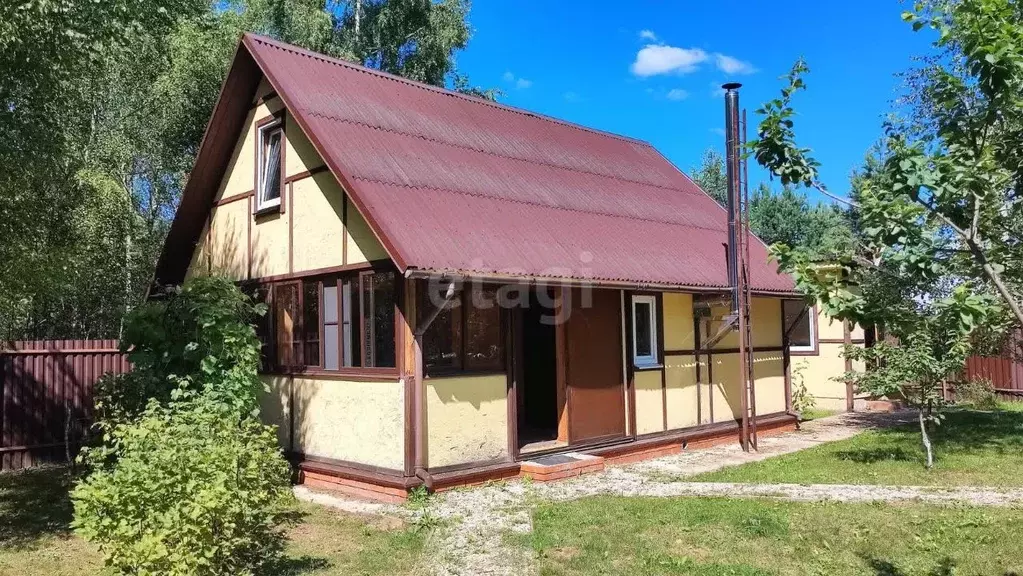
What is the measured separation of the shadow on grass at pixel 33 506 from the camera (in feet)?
25.7

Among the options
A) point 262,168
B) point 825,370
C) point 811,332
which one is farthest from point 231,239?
point 825,370

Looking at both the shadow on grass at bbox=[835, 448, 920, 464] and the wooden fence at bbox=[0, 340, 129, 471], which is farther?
the wooden fence at bbox=[0, 340, 129, 471]

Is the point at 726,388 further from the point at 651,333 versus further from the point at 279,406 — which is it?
the point at 279,406

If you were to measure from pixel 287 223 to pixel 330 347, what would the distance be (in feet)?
6.42

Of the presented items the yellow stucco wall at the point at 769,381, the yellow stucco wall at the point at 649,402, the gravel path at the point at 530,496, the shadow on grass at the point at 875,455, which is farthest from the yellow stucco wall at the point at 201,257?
the shadow on grass at the point at 875,455

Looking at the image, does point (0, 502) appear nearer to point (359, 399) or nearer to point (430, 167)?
point (359, 399)

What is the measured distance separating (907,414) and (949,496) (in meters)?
9.64

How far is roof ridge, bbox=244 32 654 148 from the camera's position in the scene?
443 inches

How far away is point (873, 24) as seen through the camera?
10328mm

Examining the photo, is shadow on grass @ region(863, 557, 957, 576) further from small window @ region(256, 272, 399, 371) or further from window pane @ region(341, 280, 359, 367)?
window pane @ region(341, 280, 359, 367)

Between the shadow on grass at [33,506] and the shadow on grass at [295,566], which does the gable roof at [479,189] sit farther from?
the shadow on grass at [33,506]

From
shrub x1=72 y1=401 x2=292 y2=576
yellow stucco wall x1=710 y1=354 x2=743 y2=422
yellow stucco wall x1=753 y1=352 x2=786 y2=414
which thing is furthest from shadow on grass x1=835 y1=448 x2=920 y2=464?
shrub x1=72 y1=401 x2=292 y2=576

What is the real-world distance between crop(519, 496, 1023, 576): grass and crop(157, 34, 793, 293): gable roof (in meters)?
3.04

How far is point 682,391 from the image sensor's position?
40.0ft
